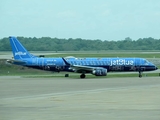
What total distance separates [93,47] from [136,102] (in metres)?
149

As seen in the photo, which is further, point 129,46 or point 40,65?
point 129,46

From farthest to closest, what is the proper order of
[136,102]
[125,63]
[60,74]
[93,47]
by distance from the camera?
[93,47]
[60,74]
[125,63]
[136,102]

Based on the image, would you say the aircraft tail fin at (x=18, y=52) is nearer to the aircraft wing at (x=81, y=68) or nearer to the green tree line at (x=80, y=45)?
the aircraft wing at (x=81, y=68)

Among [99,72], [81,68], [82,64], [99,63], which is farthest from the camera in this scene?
[82,64]

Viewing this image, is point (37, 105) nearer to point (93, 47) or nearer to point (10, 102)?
point (10, 102)

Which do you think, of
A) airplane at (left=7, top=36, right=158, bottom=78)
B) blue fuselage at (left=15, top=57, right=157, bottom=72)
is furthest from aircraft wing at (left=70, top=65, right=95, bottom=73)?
blue fuselage at (left=15, top=57, right=157, bottom=72)

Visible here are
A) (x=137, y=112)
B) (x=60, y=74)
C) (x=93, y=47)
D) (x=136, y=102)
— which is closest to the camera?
(x=137, y=112)

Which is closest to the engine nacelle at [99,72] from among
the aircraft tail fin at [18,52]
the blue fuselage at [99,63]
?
the blue fuselage at [99,63]

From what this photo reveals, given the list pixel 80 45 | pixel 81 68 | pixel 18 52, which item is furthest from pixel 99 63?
pixel 80 45

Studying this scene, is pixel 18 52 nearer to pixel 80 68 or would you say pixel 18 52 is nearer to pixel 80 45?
pixel 80 68

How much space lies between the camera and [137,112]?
75.3 ft

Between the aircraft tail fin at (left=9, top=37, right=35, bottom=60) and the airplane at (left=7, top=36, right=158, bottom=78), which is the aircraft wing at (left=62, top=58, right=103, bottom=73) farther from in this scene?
the aircraft tail fin at (left=9, top=37, right=35, bottom=60)

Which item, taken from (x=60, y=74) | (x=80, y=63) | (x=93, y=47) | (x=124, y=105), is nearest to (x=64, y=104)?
(x=124, y=105)

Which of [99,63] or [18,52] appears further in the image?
[18,52]
